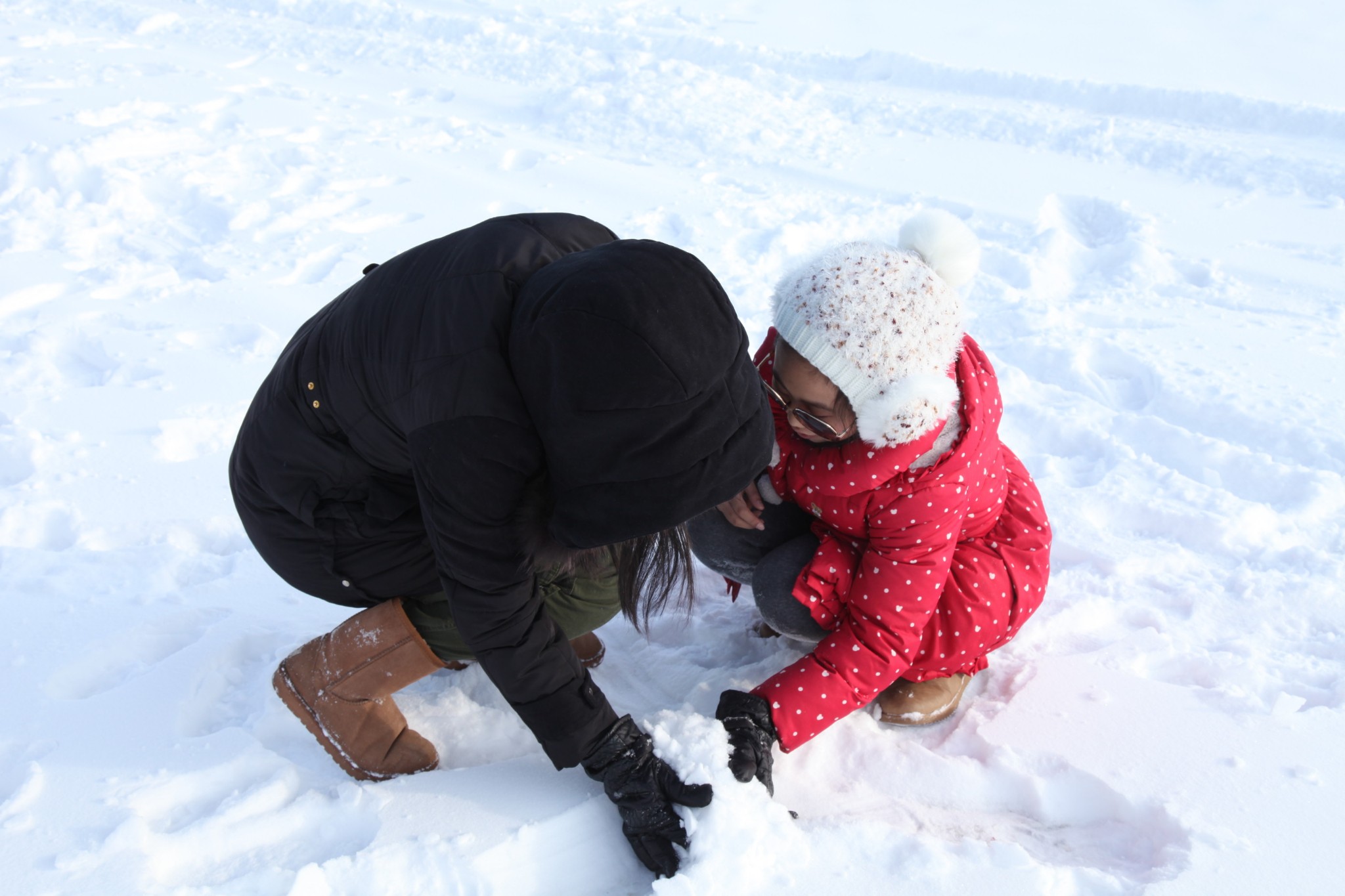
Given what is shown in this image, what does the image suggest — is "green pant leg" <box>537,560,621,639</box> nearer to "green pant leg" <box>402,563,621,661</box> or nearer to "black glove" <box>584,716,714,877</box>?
"green pant leg" <box>402,563,621,661</box>

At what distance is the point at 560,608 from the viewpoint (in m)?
1.74

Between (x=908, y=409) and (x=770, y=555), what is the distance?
54cm

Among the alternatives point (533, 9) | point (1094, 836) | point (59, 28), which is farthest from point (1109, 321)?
point (59, 28)

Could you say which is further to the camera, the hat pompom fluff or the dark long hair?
the hat pompom fluff

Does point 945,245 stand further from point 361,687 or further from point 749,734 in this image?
point 361,687

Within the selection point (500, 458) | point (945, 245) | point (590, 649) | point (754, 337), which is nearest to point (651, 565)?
point (500, 458)

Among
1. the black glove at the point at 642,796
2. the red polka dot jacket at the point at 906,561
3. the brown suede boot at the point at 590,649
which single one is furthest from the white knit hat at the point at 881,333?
the brown suede boot at the point at 590,649

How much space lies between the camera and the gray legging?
5.89 ft

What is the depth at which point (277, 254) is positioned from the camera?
11.5ft

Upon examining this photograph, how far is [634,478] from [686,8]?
739 cm

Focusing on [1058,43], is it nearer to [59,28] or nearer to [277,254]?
[277,254]

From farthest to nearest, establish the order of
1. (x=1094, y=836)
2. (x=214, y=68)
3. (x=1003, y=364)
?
(x=214, y=68), (x=1003, y=364), (x=1094, y=836)

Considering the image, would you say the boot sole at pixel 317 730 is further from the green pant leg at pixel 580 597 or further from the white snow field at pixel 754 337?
the green pant leg at pixel 580 597

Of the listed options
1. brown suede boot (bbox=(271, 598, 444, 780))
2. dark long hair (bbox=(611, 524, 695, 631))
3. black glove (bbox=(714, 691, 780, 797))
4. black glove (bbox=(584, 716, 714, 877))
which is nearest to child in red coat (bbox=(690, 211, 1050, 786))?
black glove (bbox=(714, 691, 780, 797))
